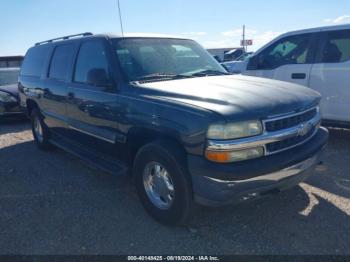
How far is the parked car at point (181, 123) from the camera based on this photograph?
290cm

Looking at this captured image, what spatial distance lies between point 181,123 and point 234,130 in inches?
17.7

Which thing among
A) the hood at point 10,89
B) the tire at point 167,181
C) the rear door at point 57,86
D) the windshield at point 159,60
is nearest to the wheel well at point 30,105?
the rear door at point 57,86

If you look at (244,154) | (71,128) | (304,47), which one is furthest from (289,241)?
(304,47)

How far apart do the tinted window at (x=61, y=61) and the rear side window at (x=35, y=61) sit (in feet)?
1.64

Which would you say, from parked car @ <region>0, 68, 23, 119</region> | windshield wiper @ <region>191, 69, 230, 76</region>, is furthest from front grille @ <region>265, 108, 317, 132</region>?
parked car @ <region>0, 68, 23, 119</region>

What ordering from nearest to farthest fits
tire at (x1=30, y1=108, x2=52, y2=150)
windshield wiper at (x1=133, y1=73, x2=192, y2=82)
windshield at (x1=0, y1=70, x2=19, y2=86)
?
windshield wiper at (x1=133, y1=73, x2=192, y2=82), tire at (x1=30, y1=108, x2=52, y2=150), windshield at (x1=0, y1=70, x2=19, y2=86)

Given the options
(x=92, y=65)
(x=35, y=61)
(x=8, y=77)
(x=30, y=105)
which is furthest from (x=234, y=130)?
(x=8, y=77)

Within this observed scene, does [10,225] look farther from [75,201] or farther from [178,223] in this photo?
[178,223]

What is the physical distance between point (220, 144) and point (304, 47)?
415 cm

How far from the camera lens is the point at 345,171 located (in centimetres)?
479

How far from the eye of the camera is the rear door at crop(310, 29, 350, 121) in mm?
5668

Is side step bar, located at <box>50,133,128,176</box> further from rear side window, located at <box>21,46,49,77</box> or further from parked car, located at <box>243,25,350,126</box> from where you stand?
parked car, located at <box>243,25,350,126</box>

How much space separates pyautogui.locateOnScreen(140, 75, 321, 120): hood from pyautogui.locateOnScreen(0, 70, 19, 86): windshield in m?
8.53

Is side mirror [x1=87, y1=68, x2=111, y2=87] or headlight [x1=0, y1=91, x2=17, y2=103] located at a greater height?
side mirror [x1=87, y1=68, x2=111, y2=87]
